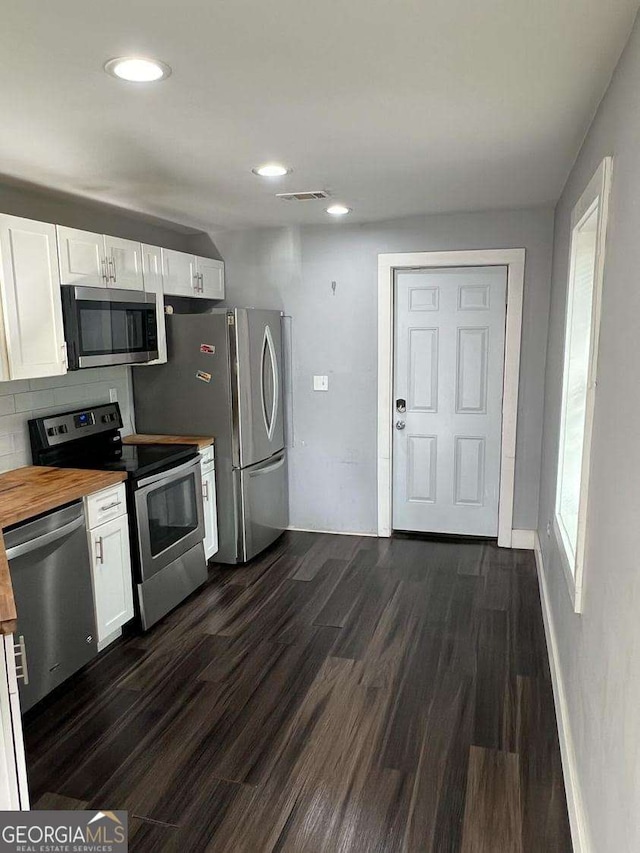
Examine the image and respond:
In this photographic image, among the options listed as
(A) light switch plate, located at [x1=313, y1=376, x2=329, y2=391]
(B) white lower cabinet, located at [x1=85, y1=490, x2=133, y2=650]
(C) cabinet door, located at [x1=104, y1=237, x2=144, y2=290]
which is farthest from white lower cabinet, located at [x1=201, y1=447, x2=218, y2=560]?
(C) cabinet door, located at [x1=104, y1=237, x2=144, y2=290]

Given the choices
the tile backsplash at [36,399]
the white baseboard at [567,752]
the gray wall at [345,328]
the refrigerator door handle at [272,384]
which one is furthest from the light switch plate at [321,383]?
the white baseboard at [567,752]

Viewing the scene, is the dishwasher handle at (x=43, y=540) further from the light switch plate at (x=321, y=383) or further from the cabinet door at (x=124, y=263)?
the light switch plate at (x=321, y=383)

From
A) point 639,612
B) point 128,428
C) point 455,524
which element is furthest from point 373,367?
point 639,612

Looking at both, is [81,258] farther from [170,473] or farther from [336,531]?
[336,531]

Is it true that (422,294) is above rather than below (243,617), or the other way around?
above

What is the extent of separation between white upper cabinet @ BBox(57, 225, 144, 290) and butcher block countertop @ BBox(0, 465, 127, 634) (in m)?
0.96

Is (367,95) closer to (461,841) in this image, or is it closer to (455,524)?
(461,841)

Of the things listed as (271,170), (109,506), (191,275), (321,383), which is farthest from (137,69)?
(321,383)

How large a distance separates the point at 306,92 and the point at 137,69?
1.68 ft

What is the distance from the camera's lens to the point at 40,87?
184 centimetres

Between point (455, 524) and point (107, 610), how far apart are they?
2.60m

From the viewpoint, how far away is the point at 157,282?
12.4ft

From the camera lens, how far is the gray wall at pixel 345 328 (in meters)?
4.12

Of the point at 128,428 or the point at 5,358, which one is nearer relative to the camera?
the point at 5,358
